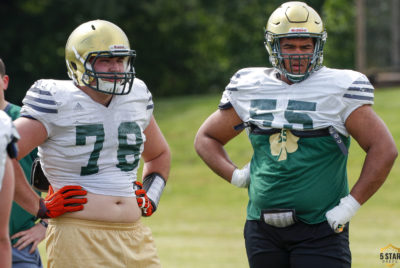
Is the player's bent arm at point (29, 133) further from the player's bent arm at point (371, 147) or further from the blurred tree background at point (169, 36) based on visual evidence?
the blurred tree background at point (169, 36)

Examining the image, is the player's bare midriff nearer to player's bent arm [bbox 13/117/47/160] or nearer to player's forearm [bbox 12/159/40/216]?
player's forearm [bbox 12/159/40/216]

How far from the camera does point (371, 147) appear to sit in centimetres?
416

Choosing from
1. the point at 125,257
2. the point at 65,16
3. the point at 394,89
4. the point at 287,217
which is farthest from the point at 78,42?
the point at 65,16

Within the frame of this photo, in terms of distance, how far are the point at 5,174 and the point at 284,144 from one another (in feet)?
5.42

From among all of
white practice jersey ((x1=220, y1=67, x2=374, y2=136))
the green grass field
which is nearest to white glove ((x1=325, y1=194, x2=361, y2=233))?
white practice jersey ((x1=220, y1=67, x2=374, y2=136))

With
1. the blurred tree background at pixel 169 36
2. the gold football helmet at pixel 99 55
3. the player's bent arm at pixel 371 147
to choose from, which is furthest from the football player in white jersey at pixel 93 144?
the blurred tree background at pixel 169 36

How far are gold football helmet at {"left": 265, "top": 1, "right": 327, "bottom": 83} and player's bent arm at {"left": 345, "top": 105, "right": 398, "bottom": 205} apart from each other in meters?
0.33

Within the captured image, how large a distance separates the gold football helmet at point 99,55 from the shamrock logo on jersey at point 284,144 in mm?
775

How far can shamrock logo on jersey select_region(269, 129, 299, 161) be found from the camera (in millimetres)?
4215

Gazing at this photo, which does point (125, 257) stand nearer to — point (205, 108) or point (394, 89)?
point (205, 108)

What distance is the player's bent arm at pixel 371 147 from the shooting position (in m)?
4.14

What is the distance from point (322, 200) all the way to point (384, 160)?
0.35 m

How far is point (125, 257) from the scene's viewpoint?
404 centimetres

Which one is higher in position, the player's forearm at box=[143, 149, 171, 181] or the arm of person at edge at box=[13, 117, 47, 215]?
the arm of person at edge at box=[13, 117, 47, 215]
